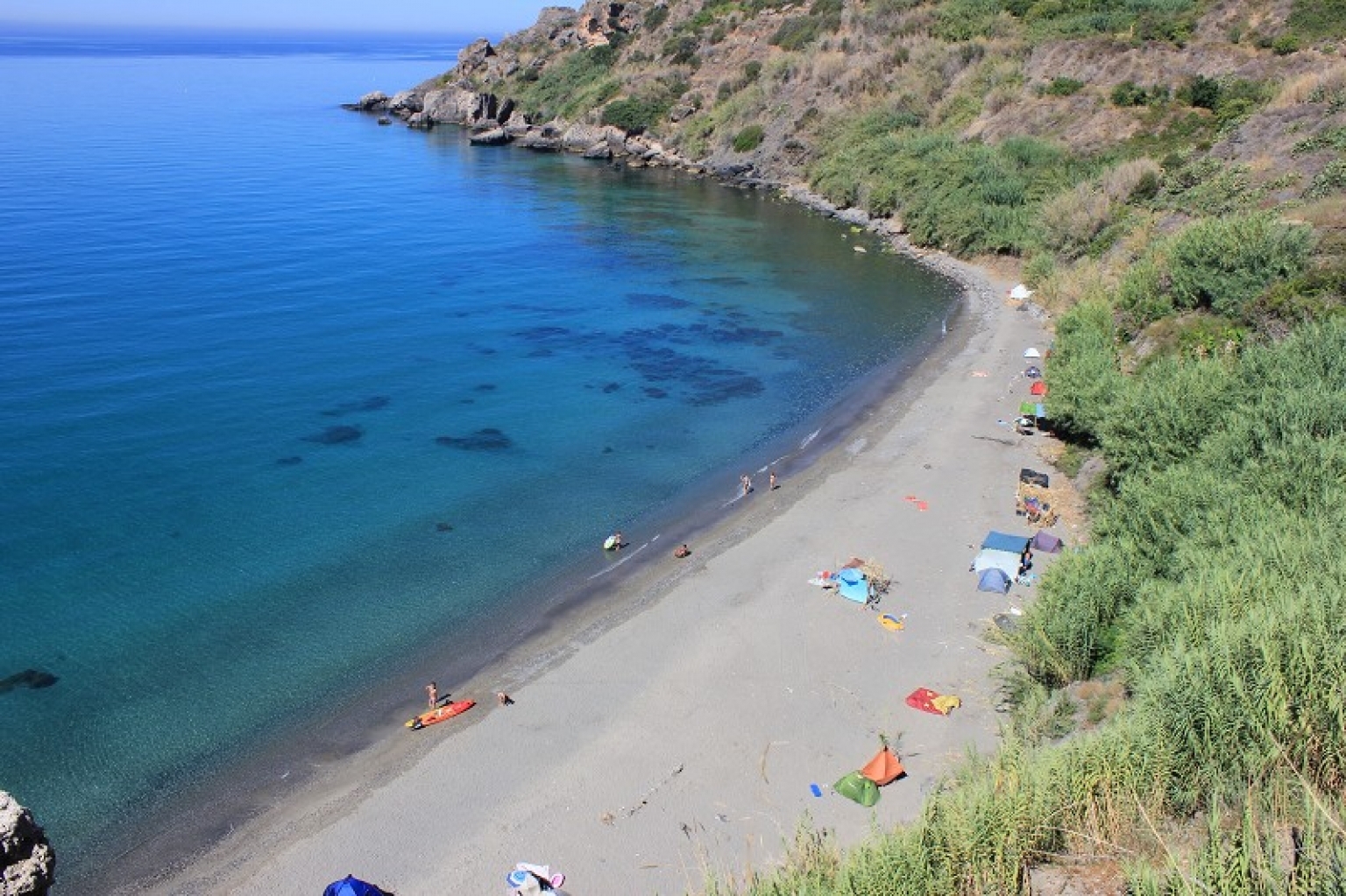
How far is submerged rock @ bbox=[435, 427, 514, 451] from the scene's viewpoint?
35959mm

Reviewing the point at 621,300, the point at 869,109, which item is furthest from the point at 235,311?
the point at 869,109

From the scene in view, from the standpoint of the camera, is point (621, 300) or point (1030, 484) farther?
point (621, 300)

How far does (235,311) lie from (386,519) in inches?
980

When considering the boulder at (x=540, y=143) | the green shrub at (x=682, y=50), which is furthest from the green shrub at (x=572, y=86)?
the green shrub at (x=682, y=50)

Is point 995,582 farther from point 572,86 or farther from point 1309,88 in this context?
point 572,86

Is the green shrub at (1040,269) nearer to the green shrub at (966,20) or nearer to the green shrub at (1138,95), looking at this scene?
the green shrub at (1138,95)

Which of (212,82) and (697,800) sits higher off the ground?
(212,82)

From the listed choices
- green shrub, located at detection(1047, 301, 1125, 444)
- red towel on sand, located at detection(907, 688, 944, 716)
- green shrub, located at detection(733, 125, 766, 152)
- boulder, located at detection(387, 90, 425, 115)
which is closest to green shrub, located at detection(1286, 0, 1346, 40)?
green shrub, located at detection(1047, 301, 1125, 444)

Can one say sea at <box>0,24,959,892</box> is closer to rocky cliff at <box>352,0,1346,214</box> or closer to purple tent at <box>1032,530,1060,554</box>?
purple tent at <box>1032,530,1060,554</box>

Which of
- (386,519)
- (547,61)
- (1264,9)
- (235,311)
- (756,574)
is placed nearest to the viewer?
(756,574)

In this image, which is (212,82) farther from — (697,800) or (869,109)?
(697,800)

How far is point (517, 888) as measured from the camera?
654 inches

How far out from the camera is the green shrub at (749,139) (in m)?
88.0

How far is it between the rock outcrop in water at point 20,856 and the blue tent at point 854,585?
1961 cm
